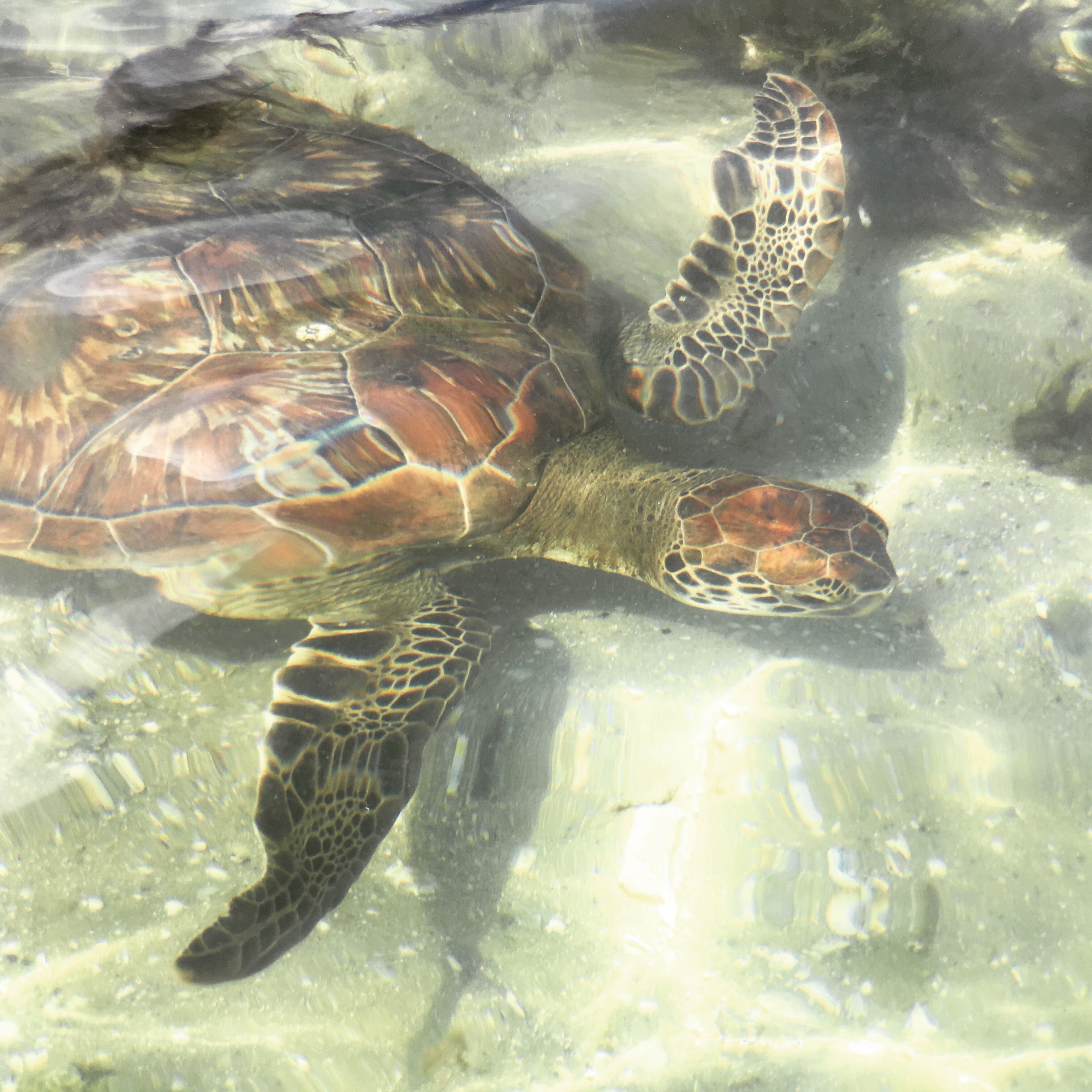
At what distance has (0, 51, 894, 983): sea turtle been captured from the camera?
5.29ft

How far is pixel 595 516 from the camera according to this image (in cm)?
200

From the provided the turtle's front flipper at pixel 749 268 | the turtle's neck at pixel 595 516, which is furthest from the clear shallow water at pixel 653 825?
the turtle's front flipper at pixel 749 268

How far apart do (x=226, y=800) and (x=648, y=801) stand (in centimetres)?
94

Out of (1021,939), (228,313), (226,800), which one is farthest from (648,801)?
(228,313)

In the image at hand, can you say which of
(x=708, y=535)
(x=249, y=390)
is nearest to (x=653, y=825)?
(x=708, y=535)

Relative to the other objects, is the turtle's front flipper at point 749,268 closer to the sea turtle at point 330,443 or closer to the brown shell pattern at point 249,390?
the sea turtle at point 330,443

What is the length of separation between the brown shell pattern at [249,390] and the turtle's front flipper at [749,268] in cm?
47

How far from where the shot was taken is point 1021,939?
1.50 m

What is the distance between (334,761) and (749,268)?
1881 mm

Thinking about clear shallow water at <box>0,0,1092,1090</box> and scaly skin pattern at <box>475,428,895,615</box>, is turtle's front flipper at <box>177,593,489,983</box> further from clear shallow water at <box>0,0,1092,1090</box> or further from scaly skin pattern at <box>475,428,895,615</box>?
scaly skin pattern at <box>475,428,895,615</box>

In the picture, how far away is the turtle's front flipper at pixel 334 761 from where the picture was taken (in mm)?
1405

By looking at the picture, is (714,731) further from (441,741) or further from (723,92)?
(723,92)

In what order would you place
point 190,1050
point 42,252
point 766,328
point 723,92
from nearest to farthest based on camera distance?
1. point 190,1050
2. point 42,252
3. point 766,328
4. point 723,92

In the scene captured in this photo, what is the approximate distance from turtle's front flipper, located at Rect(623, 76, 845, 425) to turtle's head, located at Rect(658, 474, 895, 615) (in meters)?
0.42
